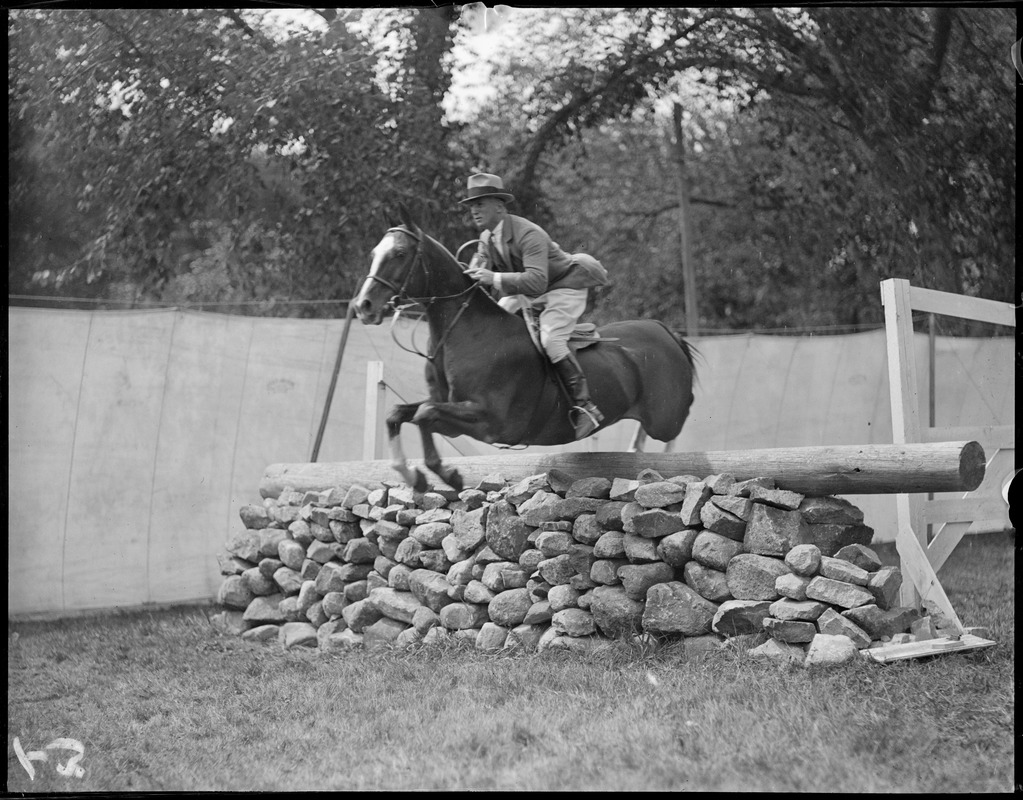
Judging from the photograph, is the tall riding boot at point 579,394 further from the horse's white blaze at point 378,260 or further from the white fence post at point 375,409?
the white fence post at point 375,409

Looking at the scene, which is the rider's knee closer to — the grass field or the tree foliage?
the grass field

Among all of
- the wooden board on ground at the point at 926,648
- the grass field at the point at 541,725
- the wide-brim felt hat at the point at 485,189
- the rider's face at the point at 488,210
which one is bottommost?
the grass field at the point at 541,725

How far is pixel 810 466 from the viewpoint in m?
4.81

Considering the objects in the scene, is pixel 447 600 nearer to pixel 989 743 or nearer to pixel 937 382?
pixel 989 743

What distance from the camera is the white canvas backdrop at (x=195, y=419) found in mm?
7078

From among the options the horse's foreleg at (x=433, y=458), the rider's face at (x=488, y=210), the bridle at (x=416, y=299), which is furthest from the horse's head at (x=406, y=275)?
the horse's foreleg at (x=433, y=458)

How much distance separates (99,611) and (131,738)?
9.52ft

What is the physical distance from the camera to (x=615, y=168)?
10930 mm

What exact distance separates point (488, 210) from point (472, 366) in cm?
81

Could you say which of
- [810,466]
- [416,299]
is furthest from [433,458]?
[810,466]

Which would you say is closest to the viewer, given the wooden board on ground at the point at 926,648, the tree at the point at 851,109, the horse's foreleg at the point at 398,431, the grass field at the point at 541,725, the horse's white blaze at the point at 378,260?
the grass field at the point at 541,725

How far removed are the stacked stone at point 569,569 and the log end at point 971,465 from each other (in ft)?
1.80

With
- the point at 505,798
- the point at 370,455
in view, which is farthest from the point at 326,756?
the point at 370,455

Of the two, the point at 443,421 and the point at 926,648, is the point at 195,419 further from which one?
the point at 926,648
